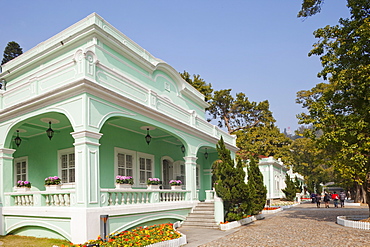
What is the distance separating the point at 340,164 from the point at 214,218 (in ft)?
18.3

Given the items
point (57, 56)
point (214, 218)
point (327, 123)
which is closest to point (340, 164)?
point (327, 123)

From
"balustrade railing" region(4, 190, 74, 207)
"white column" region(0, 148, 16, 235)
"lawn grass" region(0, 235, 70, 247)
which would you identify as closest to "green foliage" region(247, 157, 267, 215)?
"balustrade railing" region(4, 190, 74, 207)

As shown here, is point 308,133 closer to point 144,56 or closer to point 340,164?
point 340,164

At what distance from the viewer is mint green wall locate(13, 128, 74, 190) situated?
13781 mm

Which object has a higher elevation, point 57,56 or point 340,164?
point 57,56

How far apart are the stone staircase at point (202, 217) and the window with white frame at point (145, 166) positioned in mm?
2803

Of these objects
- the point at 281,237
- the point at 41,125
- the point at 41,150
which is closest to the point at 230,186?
the point at 281,237

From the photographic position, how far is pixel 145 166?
51.2 ft

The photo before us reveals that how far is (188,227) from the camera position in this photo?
13500 mm

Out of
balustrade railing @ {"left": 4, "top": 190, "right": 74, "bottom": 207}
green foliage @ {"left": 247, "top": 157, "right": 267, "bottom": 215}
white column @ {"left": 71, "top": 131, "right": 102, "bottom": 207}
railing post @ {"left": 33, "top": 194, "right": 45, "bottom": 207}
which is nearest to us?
white column @ {"left": 71, "top": 131, "right": 102, "bottom": 207}

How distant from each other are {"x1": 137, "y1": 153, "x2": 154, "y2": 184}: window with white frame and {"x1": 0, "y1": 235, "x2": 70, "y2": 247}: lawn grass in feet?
18.9

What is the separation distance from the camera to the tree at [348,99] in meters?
12.5

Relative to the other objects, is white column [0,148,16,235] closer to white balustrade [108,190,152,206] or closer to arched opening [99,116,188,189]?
arched opening [99,116,188,189]

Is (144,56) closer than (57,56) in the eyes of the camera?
No
